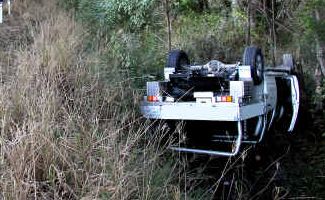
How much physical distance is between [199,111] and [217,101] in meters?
0.26

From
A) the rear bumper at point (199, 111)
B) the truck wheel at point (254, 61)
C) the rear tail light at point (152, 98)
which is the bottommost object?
the rear bumper at point (199, 111)

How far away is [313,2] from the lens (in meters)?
7.90

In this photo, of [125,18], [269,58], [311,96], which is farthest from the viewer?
[125,18]

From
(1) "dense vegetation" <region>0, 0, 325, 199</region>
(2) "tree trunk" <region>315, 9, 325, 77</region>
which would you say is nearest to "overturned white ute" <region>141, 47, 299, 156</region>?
(1) "dense vegetation" <region>0, 0, 325, 199</region>

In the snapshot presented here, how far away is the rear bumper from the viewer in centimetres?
585

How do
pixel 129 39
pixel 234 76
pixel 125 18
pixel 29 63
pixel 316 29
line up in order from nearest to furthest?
pixel 29 63 → pixel 234 76 → pixel 316 29 → pixel 129 39 → pixel 125 18

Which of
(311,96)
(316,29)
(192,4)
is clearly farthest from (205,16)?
(316,29)

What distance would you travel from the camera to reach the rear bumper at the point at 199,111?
5848mm

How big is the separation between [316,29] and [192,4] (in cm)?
633

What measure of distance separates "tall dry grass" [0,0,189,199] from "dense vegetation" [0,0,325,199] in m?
0.01

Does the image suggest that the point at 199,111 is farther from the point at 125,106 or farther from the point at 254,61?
the point at 254,61

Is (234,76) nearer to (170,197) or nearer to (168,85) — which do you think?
(168,85)

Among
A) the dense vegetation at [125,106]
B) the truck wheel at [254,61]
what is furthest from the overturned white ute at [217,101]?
the dense vegetation at [125,106]

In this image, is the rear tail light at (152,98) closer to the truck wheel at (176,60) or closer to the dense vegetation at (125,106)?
the dense vegetation at (125,106)
